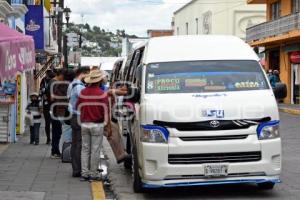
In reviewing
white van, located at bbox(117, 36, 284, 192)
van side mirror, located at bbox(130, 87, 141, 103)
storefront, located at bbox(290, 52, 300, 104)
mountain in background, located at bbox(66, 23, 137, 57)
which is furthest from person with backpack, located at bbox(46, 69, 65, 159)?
mountain in background, located at bbox(66, 23, 137, 57)

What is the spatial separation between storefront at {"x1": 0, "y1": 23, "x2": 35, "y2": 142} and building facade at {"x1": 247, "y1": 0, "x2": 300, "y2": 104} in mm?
19135

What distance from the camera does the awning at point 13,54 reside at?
26.1ft

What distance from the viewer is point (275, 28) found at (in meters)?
36.7

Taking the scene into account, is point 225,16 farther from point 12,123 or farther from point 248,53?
point 248,53

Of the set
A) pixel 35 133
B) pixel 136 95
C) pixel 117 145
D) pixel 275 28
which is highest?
pixel 275 28

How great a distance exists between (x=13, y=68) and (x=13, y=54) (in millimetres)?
233

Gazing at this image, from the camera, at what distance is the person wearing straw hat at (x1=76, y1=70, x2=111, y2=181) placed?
975 centimetres

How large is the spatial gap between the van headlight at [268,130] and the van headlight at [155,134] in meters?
1.28

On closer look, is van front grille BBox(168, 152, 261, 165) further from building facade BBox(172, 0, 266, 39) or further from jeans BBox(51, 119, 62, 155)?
building facade BBox(172, 0, 266, 39)

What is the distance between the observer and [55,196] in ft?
28.6

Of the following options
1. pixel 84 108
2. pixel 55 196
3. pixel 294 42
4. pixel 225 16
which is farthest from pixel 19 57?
pixel 225 16

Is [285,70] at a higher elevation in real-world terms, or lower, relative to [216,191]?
higher

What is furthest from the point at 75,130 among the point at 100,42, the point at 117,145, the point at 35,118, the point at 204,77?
the point at 100,42

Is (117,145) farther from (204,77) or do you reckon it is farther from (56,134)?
(204,77)
